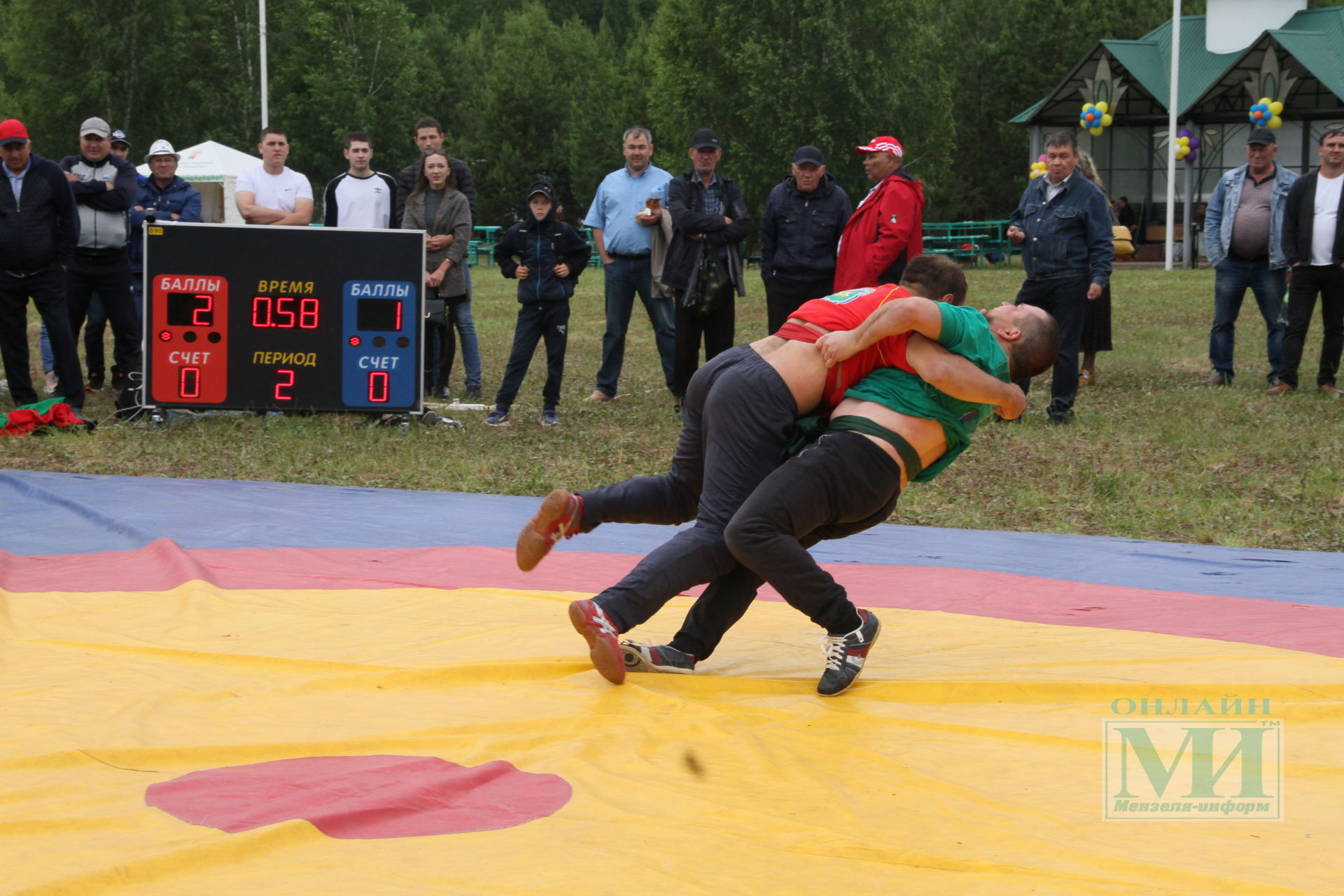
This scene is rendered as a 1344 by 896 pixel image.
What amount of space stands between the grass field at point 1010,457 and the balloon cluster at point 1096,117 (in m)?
22.5

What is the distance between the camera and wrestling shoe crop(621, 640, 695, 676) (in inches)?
146

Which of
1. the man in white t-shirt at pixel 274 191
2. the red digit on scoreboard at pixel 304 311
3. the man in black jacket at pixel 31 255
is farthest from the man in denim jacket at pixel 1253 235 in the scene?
the man in black jacket at pixel 31 255

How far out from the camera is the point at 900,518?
657 cm

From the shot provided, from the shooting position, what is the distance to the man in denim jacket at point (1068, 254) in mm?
9219

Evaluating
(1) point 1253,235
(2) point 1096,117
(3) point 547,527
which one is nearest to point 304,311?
(3) point 547,527

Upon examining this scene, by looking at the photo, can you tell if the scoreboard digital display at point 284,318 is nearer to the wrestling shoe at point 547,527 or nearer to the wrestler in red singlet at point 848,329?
the wrestling shoe at point 547,527

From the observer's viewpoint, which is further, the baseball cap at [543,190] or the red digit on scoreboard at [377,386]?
the baseball cap at [543,190]

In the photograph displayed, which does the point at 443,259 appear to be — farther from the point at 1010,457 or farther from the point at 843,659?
the point at 843,659

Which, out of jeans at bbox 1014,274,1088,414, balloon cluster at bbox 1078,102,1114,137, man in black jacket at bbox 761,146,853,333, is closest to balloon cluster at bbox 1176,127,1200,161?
balloon cluster at bbox 1078,102,1114,137

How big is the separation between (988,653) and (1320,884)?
5.32 feet

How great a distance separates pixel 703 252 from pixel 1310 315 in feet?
15.0

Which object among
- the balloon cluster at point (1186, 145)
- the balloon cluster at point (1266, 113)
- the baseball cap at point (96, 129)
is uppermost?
the balloon cluster at point (1266, 113)

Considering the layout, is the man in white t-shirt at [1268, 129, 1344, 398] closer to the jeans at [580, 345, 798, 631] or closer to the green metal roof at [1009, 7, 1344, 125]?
the jeans at [580, 345, 798, 631]

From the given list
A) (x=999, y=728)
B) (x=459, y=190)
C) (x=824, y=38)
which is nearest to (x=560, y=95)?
(x=824, y=38)
